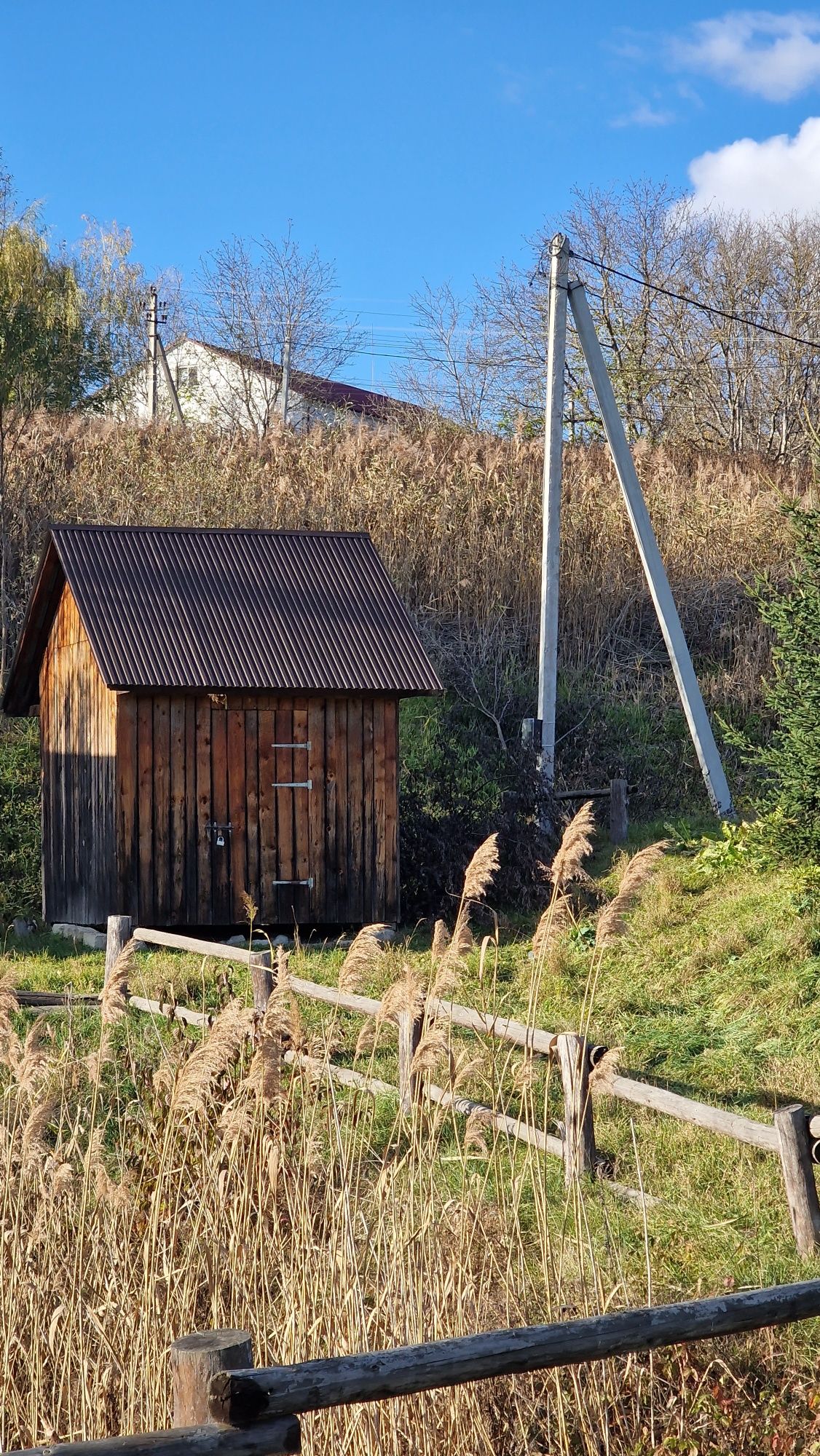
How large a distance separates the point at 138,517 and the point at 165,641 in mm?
9253

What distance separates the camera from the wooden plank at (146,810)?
13.6 meters

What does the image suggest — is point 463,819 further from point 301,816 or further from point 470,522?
point 470,522

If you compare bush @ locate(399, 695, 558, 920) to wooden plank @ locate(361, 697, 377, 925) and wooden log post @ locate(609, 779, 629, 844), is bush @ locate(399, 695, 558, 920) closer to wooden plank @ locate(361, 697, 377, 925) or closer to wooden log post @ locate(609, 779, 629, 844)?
wooden plank @ locate(361, 697, 377, 925)

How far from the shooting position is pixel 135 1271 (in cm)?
467

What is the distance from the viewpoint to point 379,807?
14242mm

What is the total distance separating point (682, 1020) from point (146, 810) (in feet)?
18.0

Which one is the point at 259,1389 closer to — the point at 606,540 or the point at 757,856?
the point at 757,856

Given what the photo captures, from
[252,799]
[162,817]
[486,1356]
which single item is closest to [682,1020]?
[252,799]

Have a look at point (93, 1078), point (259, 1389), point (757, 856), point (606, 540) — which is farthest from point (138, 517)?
point (259, 1389)

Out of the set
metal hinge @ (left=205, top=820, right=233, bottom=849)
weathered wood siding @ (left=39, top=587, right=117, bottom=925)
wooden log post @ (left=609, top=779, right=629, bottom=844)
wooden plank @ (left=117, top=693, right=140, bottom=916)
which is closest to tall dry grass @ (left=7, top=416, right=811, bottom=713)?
wooden log post @ (left=609, top=779, right=629, bottom=844)

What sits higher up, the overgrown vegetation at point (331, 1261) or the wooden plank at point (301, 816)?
the wooden plank at point (301, 816)

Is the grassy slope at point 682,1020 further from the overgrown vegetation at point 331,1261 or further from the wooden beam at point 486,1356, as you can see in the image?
the wooden beam at point 486,1356

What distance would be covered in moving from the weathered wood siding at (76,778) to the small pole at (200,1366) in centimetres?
1102

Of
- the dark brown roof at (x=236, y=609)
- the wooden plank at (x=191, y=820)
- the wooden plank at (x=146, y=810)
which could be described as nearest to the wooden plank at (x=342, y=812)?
the dark brown roof at (x=236, y=609)
